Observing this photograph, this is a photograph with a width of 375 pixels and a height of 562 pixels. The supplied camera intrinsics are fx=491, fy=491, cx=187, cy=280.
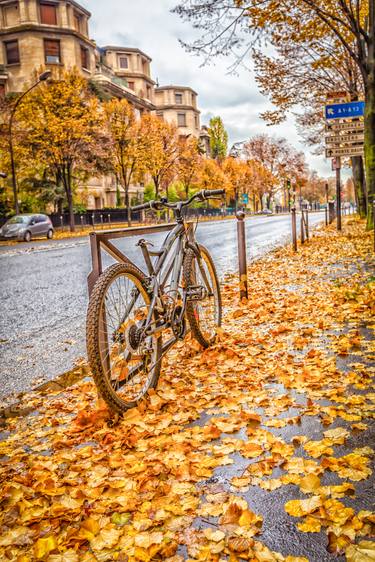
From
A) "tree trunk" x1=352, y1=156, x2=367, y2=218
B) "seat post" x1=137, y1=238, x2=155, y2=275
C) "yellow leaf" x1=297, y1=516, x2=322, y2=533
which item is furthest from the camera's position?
"tree trunk" x1=352, y1=156, x2=367, y2=218

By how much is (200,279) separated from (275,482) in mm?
2578

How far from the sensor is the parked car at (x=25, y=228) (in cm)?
2473

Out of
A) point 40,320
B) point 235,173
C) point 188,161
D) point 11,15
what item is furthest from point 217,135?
point 40,320

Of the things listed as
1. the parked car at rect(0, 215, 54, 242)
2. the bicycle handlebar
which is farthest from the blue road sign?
the parked car at rect(0, 215, 54, 242)

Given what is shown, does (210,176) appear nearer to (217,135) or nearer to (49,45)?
(49,45)

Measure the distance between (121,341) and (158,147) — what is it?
4373 cm

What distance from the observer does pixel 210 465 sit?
2.53 metres

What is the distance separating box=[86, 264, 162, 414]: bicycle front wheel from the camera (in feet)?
9.71

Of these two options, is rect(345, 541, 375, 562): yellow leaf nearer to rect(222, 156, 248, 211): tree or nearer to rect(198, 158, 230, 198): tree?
rect(198, 158, 230, 198): tree

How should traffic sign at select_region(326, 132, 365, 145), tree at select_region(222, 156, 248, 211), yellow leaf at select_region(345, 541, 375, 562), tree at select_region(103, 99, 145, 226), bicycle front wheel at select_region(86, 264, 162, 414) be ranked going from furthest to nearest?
tree at select_region(222, 156, 248, 211)
tree at select_region(103, 99, 145, 226)
traffic sign at select_region(326, 132, 365, 145)
bicycle front wheel at select_region(86, 264, 162, 414)
yellow leaf at select_region(345, 541, 375, 562)

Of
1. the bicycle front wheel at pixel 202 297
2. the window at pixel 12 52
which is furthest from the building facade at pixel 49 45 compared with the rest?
the bicycle front wheel at pixel 202 297

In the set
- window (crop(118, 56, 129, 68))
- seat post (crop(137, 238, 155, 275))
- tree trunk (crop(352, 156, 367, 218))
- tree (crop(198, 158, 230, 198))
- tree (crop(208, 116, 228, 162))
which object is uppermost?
window (crop(118, 56, 129, 68))

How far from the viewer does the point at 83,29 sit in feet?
176

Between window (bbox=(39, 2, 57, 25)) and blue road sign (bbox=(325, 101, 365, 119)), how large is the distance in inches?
1793
